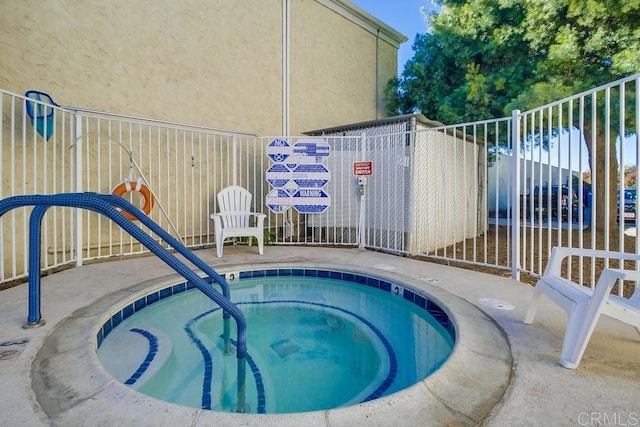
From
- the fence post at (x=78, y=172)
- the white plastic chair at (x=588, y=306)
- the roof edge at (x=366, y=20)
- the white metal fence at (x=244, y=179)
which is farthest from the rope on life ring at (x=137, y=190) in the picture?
the roof edge at (x=366, y=20)

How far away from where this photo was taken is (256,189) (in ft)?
22.0

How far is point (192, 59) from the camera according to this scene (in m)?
5.60

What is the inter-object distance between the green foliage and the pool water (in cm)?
514

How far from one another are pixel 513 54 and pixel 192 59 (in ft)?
20.9

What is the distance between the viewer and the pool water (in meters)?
1.95

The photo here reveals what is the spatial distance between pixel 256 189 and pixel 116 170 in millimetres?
2527

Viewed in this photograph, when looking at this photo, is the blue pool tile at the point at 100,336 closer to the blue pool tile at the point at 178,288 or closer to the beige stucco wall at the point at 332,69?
the blue pool tile at the point at 178,288

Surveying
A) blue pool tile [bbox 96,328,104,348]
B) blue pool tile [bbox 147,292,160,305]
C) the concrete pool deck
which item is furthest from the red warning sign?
blue pool tile [bbox 96,328,104,348]

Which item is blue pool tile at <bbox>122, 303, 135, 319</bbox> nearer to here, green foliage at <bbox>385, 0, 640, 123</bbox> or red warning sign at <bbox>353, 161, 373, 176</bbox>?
red warning sign at <bbox>353, 161, 373, 176</bbox>

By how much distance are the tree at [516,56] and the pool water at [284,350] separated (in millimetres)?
4781

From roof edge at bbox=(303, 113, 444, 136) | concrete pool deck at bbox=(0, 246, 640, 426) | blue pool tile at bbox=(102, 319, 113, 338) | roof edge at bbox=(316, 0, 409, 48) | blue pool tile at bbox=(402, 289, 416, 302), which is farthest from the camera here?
roof edge at bbox=(316, 0, 409, 48)

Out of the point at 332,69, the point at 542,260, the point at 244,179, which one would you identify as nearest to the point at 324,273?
the point at 244,179

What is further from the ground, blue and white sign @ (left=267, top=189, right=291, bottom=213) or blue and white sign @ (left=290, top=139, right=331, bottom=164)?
blue and white sign @ (left=290, top=139, right=331, bottom=164)

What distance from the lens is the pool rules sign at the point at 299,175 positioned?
5.63 m
